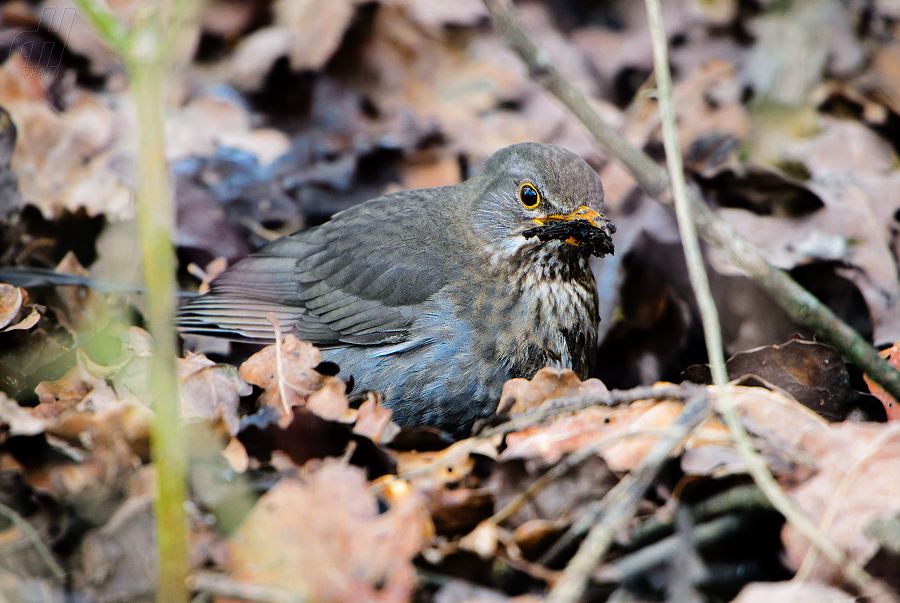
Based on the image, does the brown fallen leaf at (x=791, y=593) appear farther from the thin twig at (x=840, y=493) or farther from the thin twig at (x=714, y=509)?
the thin twig at (x=714, y=509)

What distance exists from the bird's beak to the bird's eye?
0.11 m

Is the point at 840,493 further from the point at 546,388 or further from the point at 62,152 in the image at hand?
the point at 62,152

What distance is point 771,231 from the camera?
14.8 ft

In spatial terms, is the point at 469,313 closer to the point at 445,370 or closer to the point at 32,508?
the point at 445,370

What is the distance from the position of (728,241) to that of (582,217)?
1134mm

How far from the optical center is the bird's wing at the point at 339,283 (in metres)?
3.97

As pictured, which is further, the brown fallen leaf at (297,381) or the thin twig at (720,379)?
the brown fallen leaf at (297,381)

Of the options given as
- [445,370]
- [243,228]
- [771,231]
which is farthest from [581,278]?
[243,228]

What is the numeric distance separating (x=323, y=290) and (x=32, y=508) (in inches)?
84.3

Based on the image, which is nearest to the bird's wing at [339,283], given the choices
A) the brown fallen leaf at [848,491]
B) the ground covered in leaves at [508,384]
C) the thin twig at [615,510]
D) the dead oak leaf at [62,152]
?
the ground covered in leaves at [508,384]

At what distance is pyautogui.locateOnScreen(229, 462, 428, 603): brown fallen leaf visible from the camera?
201 centimetres

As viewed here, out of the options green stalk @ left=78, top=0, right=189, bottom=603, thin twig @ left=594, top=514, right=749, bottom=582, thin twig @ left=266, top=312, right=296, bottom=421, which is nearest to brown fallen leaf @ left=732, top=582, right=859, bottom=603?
thin twig @ left=594, top=514, right=749, bottom=582

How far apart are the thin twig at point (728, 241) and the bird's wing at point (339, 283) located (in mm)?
1347

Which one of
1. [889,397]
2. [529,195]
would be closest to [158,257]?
[529,195]
